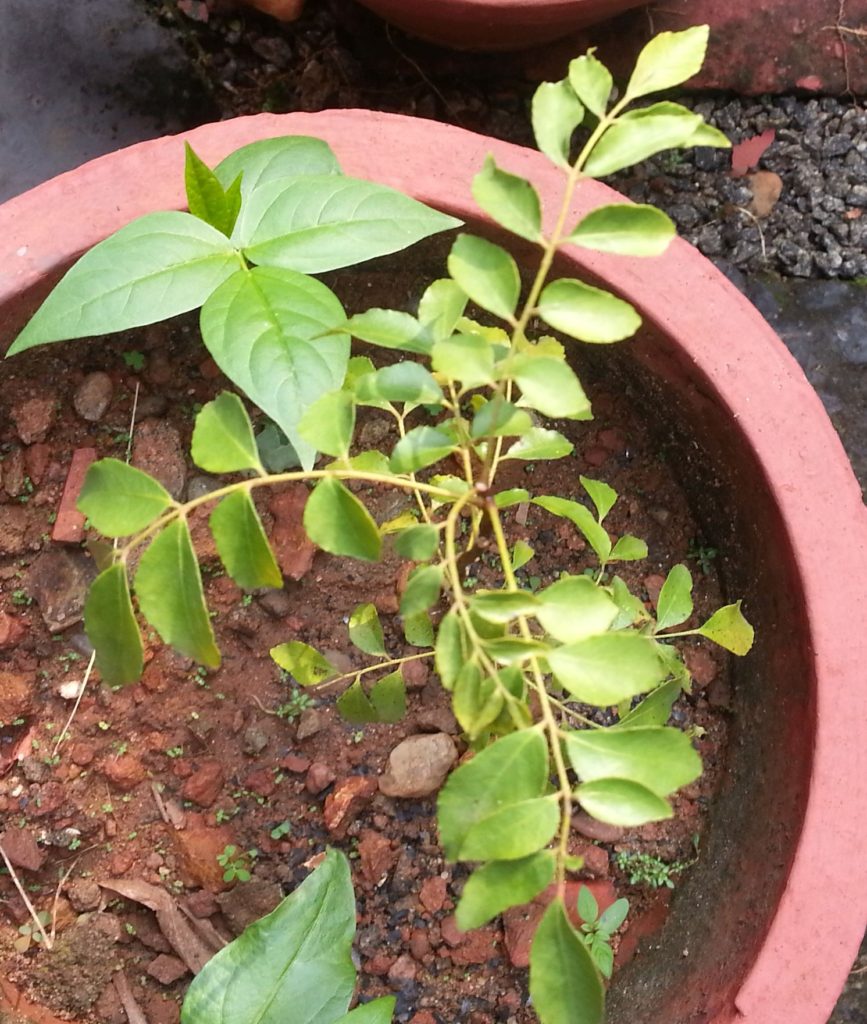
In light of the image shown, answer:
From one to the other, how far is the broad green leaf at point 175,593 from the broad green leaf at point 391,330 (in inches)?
7.2

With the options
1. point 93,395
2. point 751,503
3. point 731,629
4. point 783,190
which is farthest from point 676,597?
point 783,190

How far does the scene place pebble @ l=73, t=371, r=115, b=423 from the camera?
1128mm

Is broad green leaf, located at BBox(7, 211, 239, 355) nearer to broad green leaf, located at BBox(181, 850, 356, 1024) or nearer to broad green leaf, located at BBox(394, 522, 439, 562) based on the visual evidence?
broad green leaf, located at BBox(394, 522, 439, 562)

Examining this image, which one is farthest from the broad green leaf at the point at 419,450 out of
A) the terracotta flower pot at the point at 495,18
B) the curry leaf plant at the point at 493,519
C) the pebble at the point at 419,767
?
the terracotta flower pot at the point at 495,18

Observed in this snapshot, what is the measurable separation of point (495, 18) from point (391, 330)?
0.78m

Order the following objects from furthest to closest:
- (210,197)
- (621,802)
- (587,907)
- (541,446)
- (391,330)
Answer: (587,907)
(210,197)
(541,446)
(391,330)
(621,802)

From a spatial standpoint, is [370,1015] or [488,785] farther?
[370,1015]

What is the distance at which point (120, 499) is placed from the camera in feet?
2.05

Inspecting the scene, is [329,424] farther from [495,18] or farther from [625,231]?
[495,18]

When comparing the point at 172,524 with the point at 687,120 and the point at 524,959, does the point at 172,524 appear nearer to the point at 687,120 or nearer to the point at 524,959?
the point at 687,120

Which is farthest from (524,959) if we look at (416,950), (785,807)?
(785,807)

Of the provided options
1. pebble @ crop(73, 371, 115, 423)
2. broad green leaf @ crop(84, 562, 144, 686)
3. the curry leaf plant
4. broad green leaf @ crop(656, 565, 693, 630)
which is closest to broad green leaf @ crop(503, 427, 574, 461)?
the curry leaf plant

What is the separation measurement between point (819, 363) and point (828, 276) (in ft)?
0.48

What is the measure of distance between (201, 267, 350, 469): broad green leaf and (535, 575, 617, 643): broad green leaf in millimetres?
268
